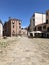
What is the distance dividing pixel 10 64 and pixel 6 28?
272 ft

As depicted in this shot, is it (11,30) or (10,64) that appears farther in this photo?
(11,30)

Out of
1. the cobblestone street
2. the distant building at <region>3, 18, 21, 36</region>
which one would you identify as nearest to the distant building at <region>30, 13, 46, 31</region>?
the distant building at <region>3, 18, 21, 36</region>

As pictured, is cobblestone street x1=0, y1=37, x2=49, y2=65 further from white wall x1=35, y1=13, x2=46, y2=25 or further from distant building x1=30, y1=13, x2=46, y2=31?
white wall x1=35, y1=13, x2=46, y2=25

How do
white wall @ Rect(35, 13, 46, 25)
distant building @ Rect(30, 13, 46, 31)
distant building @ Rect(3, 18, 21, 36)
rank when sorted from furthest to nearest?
distant building @ Rect(3, 18, 21, 36), white wall @ Rect(35, 13, 46, 25), distant building @ Rect(30, 13, 46, 31)

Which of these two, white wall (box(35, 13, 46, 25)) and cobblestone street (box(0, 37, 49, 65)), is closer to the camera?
cobblestone street (box(0, 37, 49, 65))

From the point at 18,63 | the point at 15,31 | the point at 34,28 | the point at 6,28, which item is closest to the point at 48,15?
the point at 34,28

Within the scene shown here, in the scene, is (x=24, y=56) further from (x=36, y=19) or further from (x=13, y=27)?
(x=13, y=27)

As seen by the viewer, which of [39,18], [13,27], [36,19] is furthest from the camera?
[13,27]

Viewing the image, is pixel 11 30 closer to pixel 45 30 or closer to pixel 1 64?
pixel 45 30

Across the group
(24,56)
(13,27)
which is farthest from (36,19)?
(24,56)

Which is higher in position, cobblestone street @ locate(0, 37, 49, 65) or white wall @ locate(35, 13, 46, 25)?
white wall @ locate(35, 13, 46, 25)

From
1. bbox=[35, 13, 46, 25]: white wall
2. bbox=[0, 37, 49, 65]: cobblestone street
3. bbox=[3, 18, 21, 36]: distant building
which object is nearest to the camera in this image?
bbox=[0, 37, 49, 65]: cobblestone street

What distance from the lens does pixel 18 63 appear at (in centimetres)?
767

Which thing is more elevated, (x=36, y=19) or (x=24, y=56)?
(x=36, y=19)
